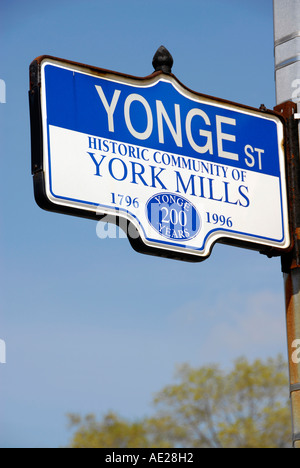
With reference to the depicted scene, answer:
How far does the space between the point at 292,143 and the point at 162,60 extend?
3.74 feet

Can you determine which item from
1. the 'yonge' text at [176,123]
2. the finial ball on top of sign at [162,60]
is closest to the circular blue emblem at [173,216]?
the 'yonge' text at [176,123]

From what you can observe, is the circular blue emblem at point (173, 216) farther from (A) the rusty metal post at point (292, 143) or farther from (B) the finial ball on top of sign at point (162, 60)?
(B) the finial ball on top of sign at point (162, 60)

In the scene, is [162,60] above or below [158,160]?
above

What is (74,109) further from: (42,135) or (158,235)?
(158,235)

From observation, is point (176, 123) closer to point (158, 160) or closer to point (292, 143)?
point (158, 160)

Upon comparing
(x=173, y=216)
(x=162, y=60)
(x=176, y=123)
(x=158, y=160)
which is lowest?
(x=173, y=216)

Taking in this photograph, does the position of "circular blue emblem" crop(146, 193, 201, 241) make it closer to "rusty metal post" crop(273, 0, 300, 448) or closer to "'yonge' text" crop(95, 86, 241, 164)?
"'yonge' text" crop(95, 86, 241, 164)

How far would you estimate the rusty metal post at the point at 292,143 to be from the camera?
20.4 ft

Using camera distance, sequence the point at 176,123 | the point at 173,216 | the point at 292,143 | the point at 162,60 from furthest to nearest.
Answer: the point at 292,143 → the point at 162,60 → the point at 176,123 → the point at 173,216

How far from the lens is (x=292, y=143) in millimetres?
6648

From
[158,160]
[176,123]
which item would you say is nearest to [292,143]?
[176,123]

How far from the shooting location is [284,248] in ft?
20.9

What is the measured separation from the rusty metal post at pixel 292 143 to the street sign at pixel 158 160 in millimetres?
94
